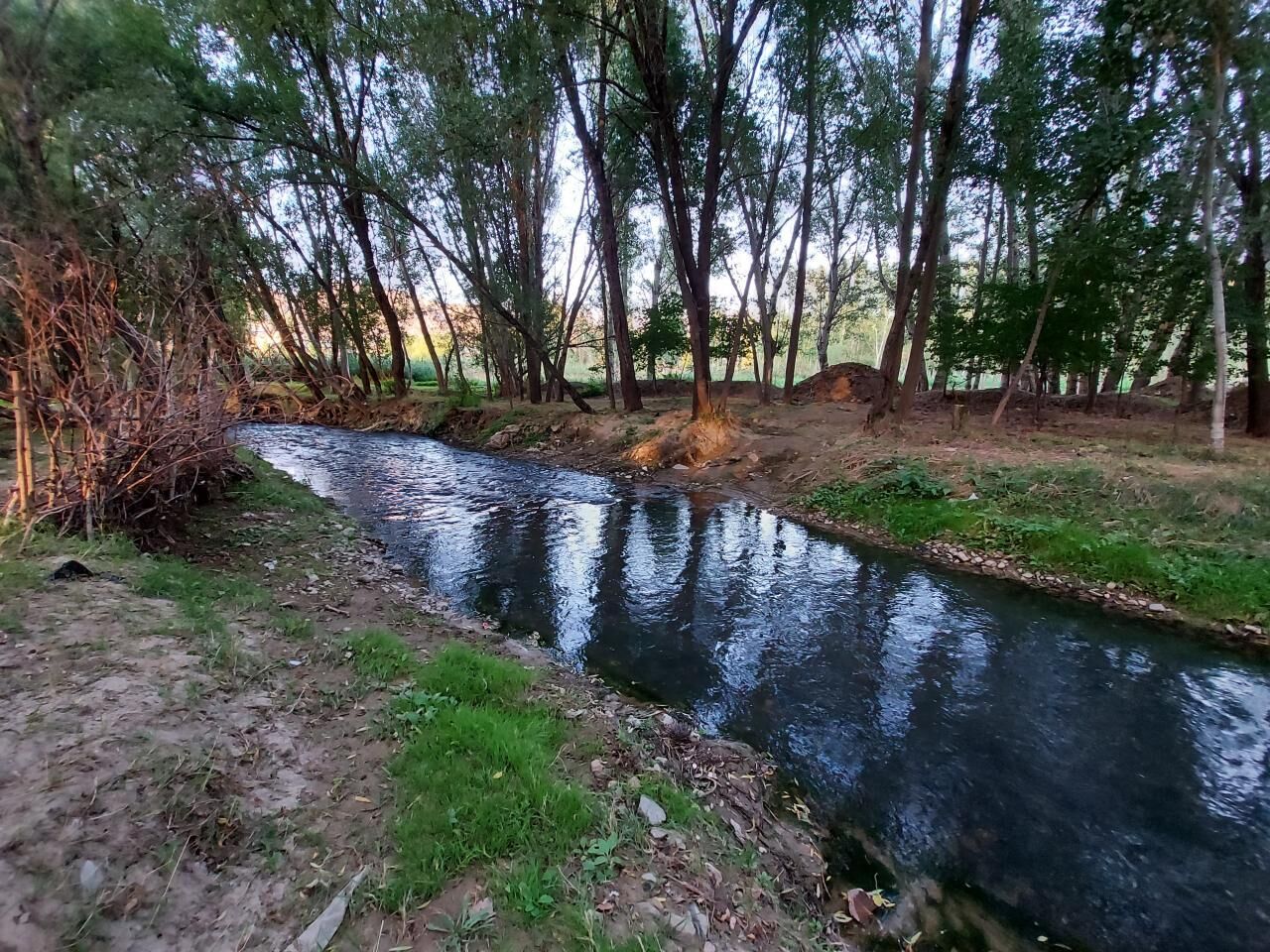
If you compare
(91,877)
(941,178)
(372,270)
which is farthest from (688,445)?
(372,270)

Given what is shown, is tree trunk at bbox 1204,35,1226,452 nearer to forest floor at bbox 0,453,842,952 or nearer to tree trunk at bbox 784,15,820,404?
tree trunk at bbox 784,15,820,404

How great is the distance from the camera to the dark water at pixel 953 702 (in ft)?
11.5

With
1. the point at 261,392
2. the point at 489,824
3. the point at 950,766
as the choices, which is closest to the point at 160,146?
the point at 261,392

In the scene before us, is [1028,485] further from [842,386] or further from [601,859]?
[842,386]

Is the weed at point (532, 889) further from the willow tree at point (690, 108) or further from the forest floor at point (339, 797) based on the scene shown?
the willow tree at point (690, 108)

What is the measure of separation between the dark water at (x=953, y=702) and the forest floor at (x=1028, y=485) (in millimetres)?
820

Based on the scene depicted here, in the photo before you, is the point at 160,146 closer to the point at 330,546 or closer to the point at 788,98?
the point at 330,546

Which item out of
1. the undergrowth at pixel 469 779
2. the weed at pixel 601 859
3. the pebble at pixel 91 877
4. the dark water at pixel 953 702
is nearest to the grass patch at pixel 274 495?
the dark water at pixel 953 702

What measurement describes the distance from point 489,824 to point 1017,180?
1561 centimetres

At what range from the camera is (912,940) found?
304 centimetres

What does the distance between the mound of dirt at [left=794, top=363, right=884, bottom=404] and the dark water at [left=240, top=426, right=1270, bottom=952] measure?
46.3ft

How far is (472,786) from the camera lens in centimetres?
310

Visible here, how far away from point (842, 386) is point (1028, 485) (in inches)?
566

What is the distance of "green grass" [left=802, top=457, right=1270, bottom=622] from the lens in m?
6.88
